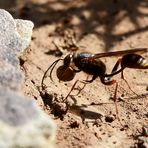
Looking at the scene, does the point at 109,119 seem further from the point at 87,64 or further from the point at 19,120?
the point at 19,120

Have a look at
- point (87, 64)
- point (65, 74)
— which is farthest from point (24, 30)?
point (87, 64)

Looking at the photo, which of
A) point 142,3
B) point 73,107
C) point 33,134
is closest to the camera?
point 33,134

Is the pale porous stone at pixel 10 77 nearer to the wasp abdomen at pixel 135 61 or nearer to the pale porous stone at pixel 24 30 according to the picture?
the pale porous stone at pixel 24 30

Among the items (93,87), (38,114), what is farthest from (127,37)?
(38,114)

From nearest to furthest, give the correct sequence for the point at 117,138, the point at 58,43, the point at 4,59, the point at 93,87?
the point at 4,59, the point at 117,138, the point at 93,87, the point at 58,43

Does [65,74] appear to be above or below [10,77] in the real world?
above

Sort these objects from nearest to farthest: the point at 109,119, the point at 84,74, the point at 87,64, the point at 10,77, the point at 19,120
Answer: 1. the point at 19,120
2. the point at 10,77
3. the point at 109,119
4. the point at 87,64
5. the point at 84,74

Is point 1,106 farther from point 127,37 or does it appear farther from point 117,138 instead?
point 127,37

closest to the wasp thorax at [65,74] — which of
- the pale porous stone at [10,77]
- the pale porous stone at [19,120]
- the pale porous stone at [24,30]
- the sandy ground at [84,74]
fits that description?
the sandy ground at [84,74]
